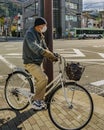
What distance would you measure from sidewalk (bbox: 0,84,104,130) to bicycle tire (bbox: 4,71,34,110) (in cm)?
13

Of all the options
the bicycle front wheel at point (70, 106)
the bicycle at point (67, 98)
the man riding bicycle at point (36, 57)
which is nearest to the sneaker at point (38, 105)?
the man riding bicycle at point (36, 57)

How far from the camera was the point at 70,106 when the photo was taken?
17.9ft

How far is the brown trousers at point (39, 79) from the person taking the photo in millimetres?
5551

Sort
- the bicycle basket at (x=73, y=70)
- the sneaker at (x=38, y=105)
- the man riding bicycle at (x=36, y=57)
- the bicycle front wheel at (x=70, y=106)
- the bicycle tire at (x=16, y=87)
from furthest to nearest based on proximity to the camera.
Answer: the bicycle tire at (x=16, y=87)
the sneaker at (x=38, y=105)
the man riding bicycle at (x=36, y=57)
the bicycle front wheel at (x=70, y=106)
the bicycle basket at (x=73, y=70)

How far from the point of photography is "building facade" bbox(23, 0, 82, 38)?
84975 mm

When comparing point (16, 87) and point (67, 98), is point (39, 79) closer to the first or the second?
point (67, 98)

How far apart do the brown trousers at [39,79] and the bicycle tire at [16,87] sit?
0.28 meters

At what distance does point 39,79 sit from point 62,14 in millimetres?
82532


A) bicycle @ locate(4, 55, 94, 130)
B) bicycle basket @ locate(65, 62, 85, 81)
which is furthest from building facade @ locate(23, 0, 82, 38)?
bicycle basket @ locate(65, 62, 85, 81)

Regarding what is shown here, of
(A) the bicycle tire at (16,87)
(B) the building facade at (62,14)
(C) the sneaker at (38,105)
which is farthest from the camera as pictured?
(B) the building facade at (62,14)

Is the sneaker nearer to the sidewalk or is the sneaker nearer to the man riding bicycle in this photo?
the man riding bicycle

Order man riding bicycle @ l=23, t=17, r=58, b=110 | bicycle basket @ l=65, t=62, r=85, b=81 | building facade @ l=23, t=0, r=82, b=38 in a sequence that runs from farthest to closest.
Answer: building facade @ l=23, t=0, r=82, b=38, man riding bicycle @ l=23, t=17, r=58, b=110, bicycle basket @ l=65, t=62, r=85, b=81

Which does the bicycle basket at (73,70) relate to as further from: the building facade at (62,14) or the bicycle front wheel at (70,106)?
the building facade at (62,14)

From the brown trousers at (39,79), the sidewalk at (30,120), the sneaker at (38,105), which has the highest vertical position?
the brown trousers at (39,79)
